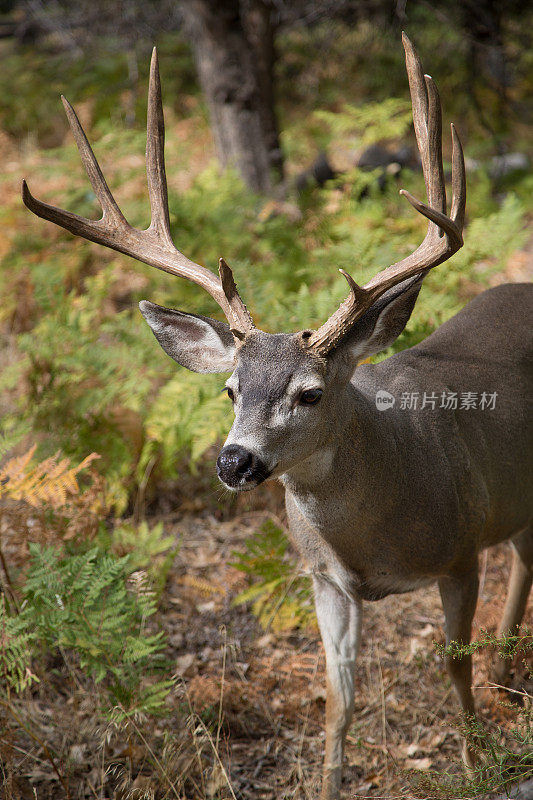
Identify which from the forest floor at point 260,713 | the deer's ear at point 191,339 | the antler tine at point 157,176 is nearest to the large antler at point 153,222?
the antler tine at point 157,176

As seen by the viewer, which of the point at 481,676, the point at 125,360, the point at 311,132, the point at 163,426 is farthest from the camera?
the point at 311,132

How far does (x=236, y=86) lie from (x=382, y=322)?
6.27m

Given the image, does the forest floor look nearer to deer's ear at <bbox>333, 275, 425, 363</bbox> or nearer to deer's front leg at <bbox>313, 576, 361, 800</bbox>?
deer's front leg at <bbox>313, 576, 361, 800</bbox>

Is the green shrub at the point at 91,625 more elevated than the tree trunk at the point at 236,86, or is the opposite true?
the tree trunk at the point at 236,86

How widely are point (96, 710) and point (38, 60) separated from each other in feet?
44.8

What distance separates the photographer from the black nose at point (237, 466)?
9.66 feet

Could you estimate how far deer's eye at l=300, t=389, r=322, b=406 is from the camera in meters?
3.21

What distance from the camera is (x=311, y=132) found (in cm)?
1248

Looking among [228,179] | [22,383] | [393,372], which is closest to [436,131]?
[393,372]

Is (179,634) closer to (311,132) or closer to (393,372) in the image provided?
(393,372)

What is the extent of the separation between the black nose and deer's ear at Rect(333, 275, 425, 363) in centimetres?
73

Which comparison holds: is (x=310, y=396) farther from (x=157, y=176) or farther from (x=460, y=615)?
(x=157, y=176)

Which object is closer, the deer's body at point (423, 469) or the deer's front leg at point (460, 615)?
the deer's body at point (423, 469)

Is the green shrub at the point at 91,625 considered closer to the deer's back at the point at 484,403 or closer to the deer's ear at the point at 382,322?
the deer's ear at the point at 382,322
